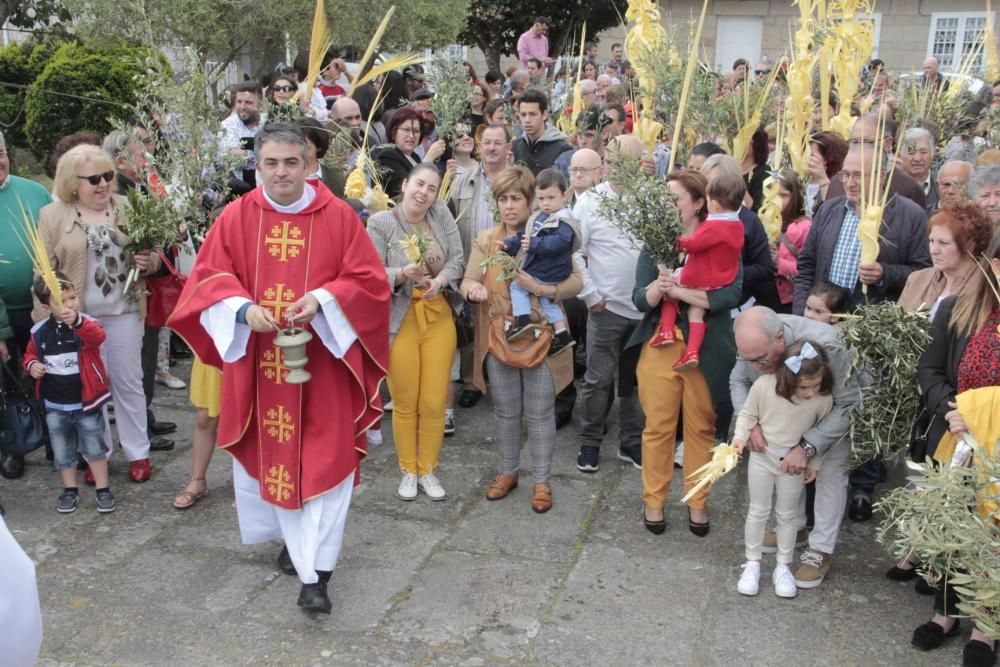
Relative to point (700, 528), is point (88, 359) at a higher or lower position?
higher

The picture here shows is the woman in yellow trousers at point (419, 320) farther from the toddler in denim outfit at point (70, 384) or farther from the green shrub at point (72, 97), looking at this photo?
the green shrub at point (72, 97)

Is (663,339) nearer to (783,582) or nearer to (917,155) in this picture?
(783,582)

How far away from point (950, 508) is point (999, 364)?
0.96 meters

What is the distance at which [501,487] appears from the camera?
568cm

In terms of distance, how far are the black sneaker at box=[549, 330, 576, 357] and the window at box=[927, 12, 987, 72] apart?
85.4ft

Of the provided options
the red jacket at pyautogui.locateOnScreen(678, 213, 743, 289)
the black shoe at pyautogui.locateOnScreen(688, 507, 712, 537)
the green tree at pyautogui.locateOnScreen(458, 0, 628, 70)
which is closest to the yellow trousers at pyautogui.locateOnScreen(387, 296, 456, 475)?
the red jacket at pyautogui.locateOnScreen(678, 213, 743, 289)

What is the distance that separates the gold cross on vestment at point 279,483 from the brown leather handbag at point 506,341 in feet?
4.72

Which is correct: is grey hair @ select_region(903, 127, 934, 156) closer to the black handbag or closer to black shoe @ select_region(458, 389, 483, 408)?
black shoe @ select_region(458, 389, 483, 408)

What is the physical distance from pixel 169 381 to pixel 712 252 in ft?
14.6

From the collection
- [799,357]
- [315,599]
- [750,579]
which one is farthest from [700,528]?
[315,599]

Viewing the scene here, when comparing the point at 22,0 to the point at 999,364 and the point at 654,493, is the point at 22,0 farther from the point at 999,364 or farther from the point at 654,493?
the point at 999,364

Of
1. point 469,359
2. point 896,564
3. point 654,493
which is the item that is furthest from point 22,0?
point 896,564

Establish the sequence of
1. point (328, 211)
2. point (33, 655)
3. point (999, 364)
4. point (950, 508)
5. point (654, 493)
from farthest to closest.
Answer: point (654, 493) → point (328, 211) → point (999, 364) → point (950, 508) → point (33, 655)

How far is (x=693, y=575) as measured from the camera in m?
4.83
